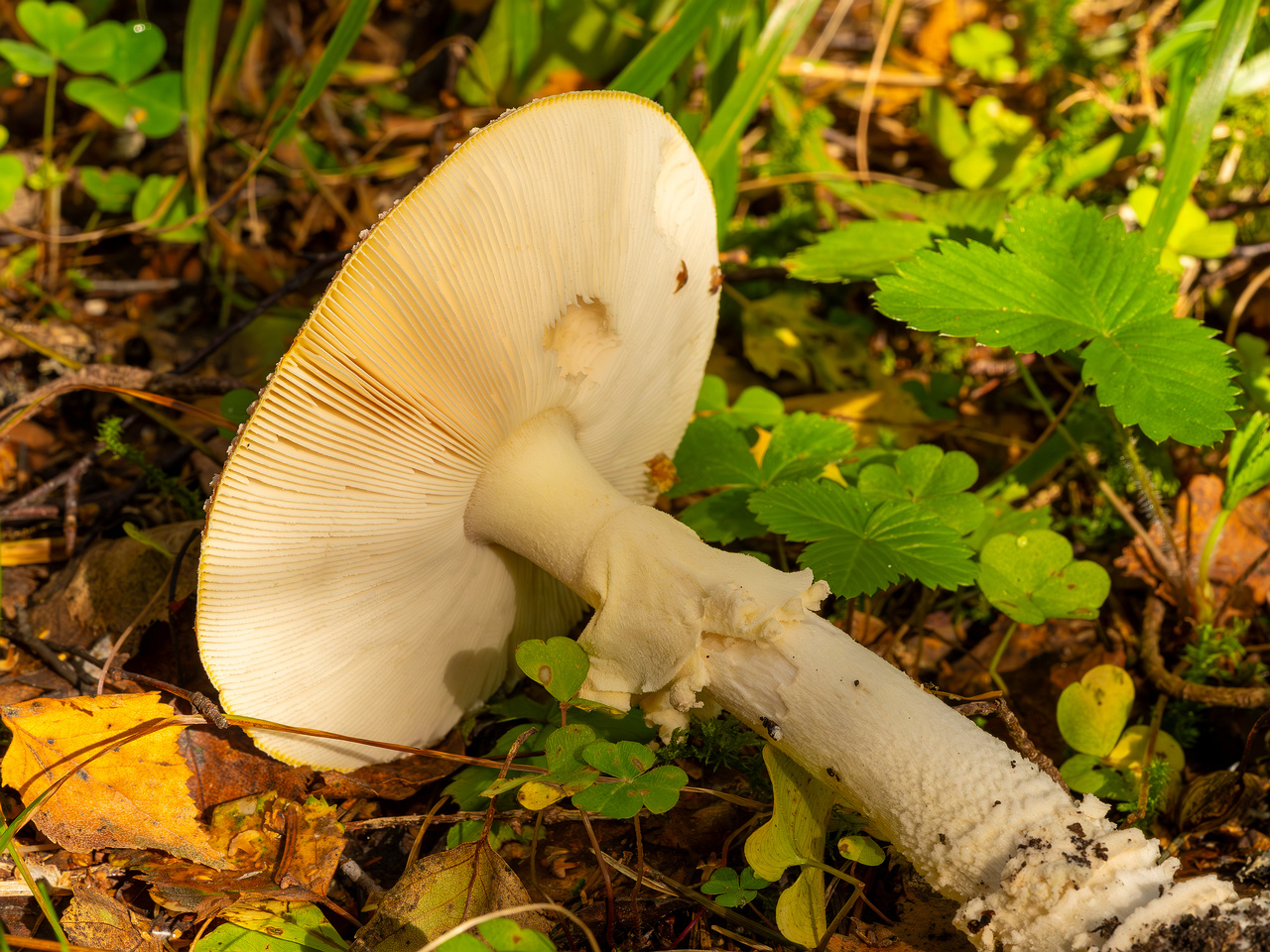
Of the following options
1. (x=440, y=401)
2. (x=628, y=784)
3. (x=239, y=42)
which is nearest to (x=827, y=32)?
(x=239, y=42)

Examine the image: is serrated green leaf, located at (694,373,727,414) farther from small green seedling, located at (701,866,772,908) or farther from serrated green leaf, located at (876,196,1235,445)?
small green seedling, located at (701,866,772,908)

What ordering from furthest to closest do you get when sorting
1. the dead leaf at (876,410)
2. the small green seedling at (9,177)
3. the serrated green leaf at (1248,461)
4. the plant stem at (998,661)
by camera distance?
the small green seedling at (9,177) → the dead leaf at (876,410) → the plant stem at (998,661) → the serrated green leaf at (1248,461)

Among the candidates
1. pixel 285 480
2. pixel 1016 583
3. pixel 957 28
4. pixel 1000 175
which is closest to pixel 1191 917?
pixel 1016 583

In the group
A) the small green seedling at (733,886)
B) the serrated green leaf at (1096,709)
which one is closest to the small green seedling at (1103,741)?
the serrated green leaf at (1096,709)

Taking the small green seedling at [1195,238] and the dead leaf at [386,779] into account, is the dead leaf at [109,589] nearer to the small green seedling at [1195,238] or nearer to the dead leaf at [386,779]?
the dead leaf at [386,779]

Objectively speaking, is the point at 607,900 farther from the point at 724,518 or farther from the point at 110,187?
the point at 110,187

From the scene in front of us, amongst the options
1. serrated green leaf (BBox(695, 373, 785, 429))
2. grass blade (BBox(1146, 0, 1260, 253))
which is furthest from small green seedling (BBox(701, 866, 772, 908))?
grass blade (BBox(1146, 0, 1260, 253))
